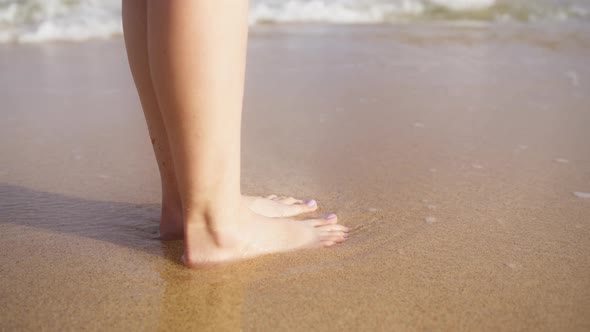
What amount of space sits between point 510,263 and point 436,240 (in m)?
0.18

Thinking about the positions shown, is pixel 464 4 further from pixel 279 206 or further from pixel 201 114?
pixel 201 114

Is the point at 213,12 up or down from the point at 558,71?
up

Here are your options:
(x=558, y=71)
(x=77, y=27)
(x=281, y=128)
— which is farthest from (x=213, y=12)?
(x=77, y=27)

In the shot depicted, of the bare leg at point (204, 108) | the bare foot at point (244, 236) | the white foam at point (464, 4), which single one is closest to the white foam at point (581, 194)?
the bare foot at point (244, 236)

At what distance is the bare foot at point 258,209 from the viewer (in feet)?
4.40

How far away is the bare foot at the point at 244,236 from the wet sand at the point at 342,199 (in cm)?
3

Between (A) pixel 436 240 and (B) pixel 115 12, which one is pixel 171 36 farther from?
(B) pixel 115 12

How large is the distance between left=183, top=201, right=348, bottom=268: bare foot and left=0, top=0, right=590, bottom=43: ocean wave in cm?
375

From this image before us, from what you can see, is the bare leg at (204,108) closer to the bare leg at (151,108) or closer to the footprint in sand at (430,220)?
the bare leg at (151,108)

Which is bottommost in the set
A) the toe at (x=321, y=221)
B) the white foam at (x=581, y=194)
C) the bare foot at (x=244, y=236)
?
the toe at (x=321, y=221)

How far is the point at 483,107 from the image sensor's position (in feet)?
8.39

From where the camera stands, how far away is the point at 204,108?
1092 millimetres

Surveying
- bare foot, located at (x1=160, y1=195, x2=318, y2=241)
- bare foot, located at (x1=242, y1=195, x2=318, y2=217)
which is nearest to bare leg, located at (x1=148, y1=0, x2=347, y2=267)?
bare foot, located at (x1=160, y1=195, x2=318, y2=241)

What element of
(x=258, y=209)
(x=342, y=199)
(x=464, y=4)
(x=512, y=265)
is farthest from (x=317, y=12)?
(x=512, y=265)
